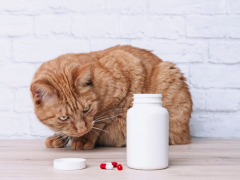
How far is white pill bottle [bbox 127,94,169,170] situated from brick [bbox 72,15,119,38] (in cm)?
99

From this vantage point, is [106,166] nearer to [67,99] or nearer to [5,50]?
[67,99]

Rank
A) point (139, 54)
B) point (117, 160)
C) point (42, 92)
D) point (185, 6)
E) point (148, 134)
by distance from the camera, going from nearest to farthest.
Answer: point (148, 134)
point (117, 160)
point (42, 92)
point (139, 54)
point (185, 6)

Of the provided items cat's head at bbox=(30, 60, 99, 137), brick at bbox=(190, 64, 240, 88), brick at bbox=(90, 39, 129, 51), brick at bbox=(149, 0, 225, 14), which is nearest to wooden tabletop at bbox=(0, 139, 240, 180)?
cat's head at bbox=(30, 60, 99, 137)

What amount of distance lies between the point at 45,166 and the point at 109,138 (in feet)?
2.00

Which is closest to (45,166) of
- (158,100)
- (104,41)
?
(158,100)

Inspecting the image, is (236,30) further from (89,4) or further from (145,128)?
(145,128)

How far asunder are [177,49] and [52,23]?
81 centimetres

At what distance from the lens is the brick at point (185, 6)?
2049 millimetres

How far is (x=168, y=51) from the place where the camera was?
6.81 ft

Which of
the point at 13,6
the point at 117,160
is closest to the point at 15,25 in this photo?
the point at 13,6

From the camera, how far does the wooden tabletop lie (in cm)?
110

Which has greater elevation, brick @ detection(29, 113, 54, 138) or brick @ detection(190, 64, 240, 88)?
brick @ detection(190, 64, 240, 88)

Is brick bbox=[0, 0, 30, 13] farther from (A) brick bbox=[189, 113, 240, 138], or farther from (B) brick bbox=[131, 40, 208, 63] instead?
(A) brick bbox=[189, 113, 240, 138]

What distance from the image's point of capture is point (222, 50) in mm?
2057
